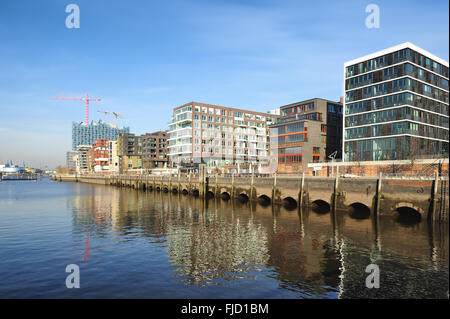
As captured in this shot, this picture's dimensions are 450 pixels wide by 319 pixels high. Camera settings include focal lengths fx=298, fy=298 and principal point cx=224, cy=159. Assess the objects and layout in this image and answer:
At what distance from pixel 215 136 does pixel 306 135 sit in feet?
149

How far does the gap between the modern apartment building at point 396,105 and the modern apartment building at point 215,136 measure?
5880 centimetres

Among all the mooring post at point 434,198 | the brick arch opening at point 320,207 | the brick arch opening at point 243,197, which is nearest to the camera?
the mooring post at point 434,198

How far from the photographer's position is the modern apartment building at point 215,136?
125m

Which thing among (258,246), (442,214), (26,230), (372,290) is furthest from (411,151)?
(26,230)

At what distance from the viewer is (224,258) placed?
912 inches

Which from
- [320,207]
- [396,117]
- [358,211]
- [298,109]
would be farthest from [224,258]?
[298,109]

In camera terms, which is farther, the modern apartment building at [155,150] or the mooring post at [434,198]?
the modern apartment building at [155,150]

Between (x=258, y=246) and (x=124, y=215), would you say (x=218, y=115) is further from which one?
(x=258, y=246)

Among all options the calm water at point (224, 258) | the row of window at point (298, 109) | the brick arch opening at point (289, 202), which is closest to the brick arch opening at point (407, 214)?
the calm water at point (224, 258)

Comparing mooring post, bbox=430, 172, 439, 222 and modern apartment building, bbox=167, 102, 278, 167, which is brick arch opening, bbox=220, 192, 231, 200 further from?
modern apartment building, bbox=167, 102, 278, 167

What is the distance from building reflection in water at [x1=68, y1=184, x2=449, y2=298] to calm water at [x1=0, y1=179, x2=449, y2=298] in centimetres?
7

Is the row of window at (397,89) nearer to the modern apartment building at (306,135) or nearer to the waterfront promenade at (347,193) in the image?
the modern apartment building at (306,135)

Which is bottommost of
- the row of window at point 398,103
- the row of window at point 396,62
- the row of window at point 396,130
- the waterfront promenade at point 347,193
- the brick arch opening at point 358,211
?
the brick arch opening at point 358,211
